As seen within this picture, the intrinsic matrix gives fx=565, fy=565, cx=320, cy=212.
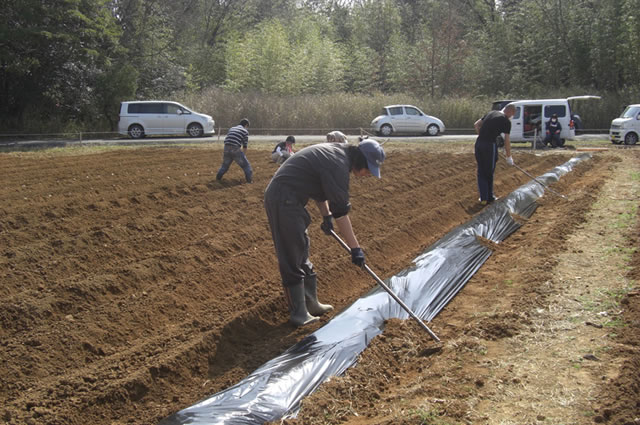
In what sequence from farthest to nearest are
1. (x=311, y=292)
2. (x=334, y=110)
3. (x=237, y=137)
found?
(x=334, y=110) < (x=237, y=137) < (x=311, y=292)

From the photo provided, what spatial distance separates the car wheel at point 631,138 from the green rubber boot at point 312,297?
19.2m

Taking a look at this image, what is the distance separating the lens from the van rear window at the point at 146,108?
72.9 ft

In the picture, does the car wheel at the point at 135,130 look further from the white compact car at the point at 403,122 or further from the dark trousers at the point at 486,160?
the dark trousers at the point at 486,160

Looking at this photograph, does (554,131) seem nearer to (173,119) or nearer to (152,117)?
(173,119)

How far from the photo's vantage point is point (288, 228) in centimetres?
447

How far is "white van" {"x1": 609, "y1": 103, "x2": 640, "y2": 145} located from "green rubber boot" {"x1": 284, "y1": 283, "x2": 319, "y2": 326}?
19426mm

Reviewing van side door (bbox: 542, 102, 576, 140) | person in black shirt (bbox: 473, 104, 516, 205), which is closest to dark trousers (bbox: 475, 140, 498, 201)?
person in black shirt (bbox: 473, 104, 516, 205)

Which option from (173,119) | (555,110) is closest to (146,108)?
(173,119)

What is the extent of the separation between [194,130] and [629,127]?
53.7 ft

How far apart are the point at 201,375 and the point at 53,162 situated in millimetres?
11483

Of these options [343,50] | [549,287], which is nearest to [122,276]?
[549,287]

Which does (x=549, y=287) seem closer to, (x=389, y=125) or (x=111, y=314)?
(x=111, y=314)

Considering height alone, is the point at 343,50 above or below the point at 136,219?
above

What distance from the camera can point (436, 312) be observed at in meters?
5.19
